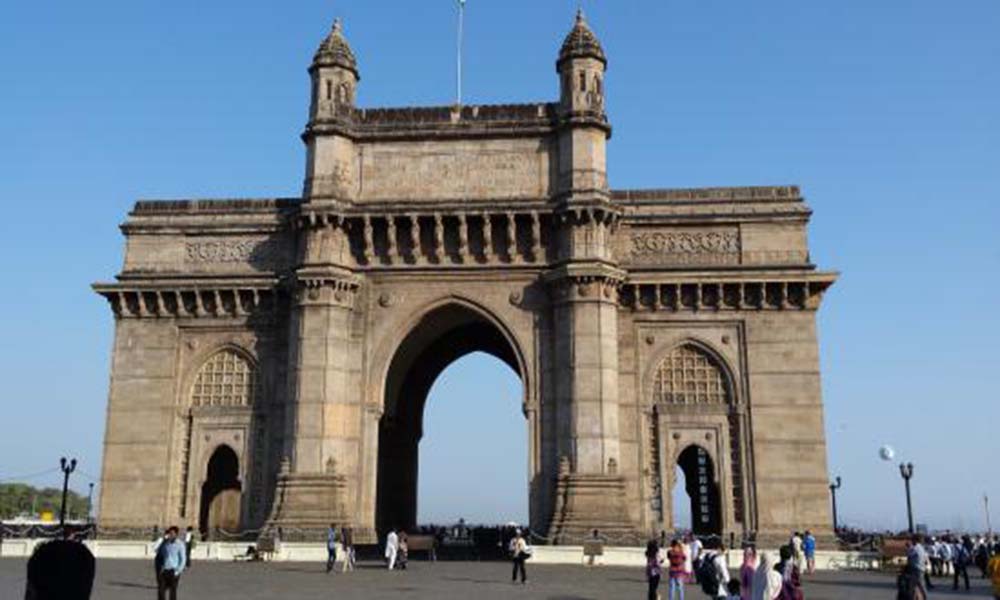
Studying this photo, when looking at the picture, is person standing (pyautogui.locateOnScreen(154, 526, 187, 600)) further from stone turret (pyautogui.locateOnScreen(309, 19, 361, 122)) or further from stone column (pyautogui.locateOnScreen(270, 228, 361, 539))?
stone turret (pyautogui.locateOnScreen(309, 19, 361, 122))

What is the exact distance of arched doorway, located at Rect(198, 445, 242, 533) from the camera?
118 ft

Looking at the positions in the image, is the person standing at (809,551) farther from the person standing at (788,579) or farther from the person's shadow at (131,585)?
the person's shadow at (131,585)

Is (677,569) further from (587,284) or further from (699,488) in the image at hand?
(699,488)

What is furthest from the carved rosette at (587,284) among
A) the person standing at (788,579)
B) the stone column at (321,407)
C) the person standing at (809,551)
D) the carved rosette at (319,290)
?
the person standing at (788,579)

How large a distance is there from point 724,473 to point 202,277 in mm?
20268

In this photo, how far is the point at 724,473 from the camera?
32.6 m

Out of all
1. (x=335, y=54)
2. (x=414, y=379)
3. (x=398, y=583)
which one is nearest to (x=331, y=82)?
(x=335, y=54)

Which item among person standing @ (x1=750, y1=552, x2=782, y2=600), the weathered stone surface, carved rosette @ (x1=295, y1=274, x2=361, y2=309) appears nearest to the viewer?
person standing @ (x1=750, y1=552, x2=782, y2=600)

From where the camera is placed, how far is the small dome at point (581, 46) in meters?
34.3

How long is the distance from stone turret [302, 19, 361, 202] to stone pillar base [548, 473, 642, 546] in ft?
43.2

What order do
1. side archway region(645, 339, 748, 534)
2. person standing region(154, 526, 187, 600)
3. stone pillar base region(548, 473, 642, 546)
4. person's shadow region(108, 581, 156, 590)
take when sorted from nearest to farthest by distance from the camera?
person standing region(154, 526, 187, 600) → person's shadow region(108, 581, 156, 590) → stone pillar base region(548, 473, 642, 546) → side archway region(645, 339, 748, 534)

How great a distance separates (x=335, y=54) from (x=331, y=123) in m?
2.86

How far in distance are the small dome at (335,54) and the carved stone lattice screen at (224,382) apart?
11418 mm

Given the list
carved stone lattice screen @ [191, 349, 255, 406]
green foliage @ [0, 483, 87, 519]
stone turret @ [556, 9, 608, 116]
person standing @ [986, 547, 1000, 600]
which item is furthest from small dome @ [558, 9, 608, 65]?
green foliage @ [0, 483, 87, 519]
